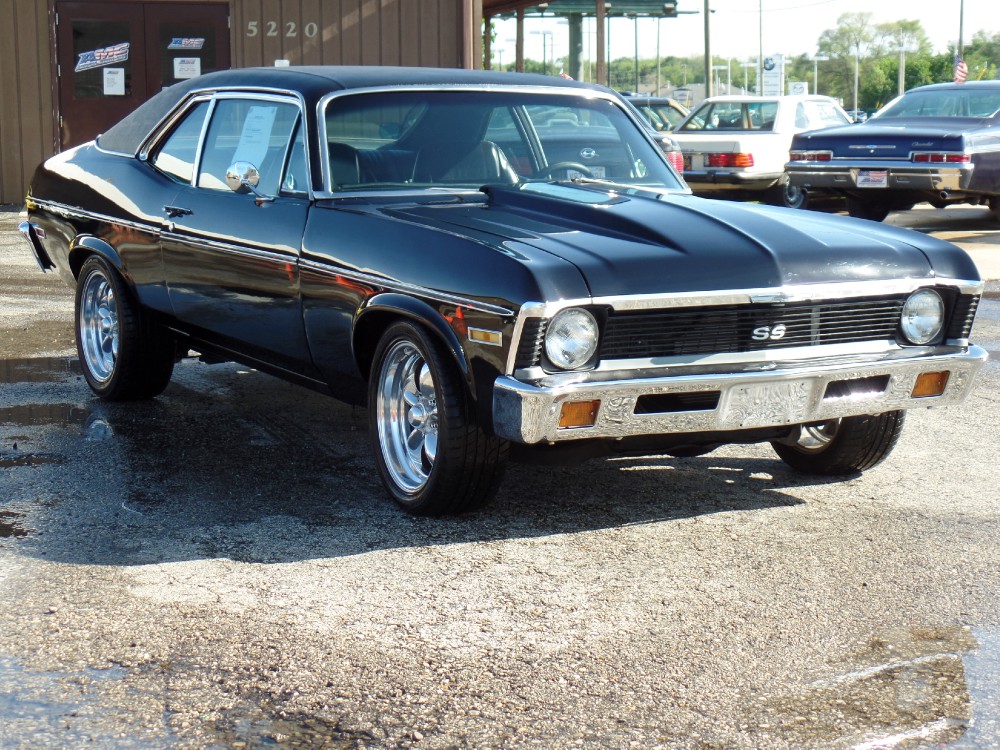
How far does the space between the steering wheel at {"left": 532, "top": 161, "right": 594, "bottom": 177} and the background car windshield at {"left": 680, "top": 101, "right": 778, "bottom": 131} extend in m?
12.5

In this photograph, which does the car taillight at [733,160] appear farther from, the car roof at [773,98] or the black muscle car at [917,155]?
the car roof at [773,98]

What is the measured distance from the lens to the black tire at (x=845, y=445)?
5.23 meters

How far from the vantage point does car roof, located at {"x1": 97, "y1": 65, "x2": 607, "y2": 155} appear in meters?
5.62

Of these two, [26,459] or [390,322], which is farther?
[26,459]

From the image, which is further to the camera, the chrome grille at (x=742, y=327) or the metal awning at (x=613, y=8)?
the metal awning at (x=613, y=8)

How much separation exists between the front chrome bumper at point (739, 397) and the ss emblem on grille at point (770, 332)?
0.11 metres

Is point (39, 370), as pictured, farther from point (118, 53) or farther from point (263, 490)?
point (118, 53)

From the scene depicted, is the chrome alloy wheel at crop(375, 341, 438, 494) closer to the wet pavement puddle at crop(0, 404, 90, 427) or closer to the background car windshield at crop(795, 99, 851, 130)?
the wet pavement puddle at crop(0, 404, 90, 427)

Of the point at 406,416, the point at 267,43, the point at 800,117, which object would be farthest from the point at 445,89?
the point at 800,117

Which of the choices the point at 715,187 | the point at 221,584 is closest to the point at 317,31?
the point at 715,187

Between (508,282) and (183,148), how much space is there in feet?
8.41

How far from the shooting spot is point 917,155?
47.8ft

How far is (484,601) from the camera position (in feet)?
13.1

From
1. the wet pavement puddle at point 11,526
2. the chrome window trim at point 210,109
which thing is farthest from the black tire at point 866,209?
the wet pavement puddle at point 11,526
